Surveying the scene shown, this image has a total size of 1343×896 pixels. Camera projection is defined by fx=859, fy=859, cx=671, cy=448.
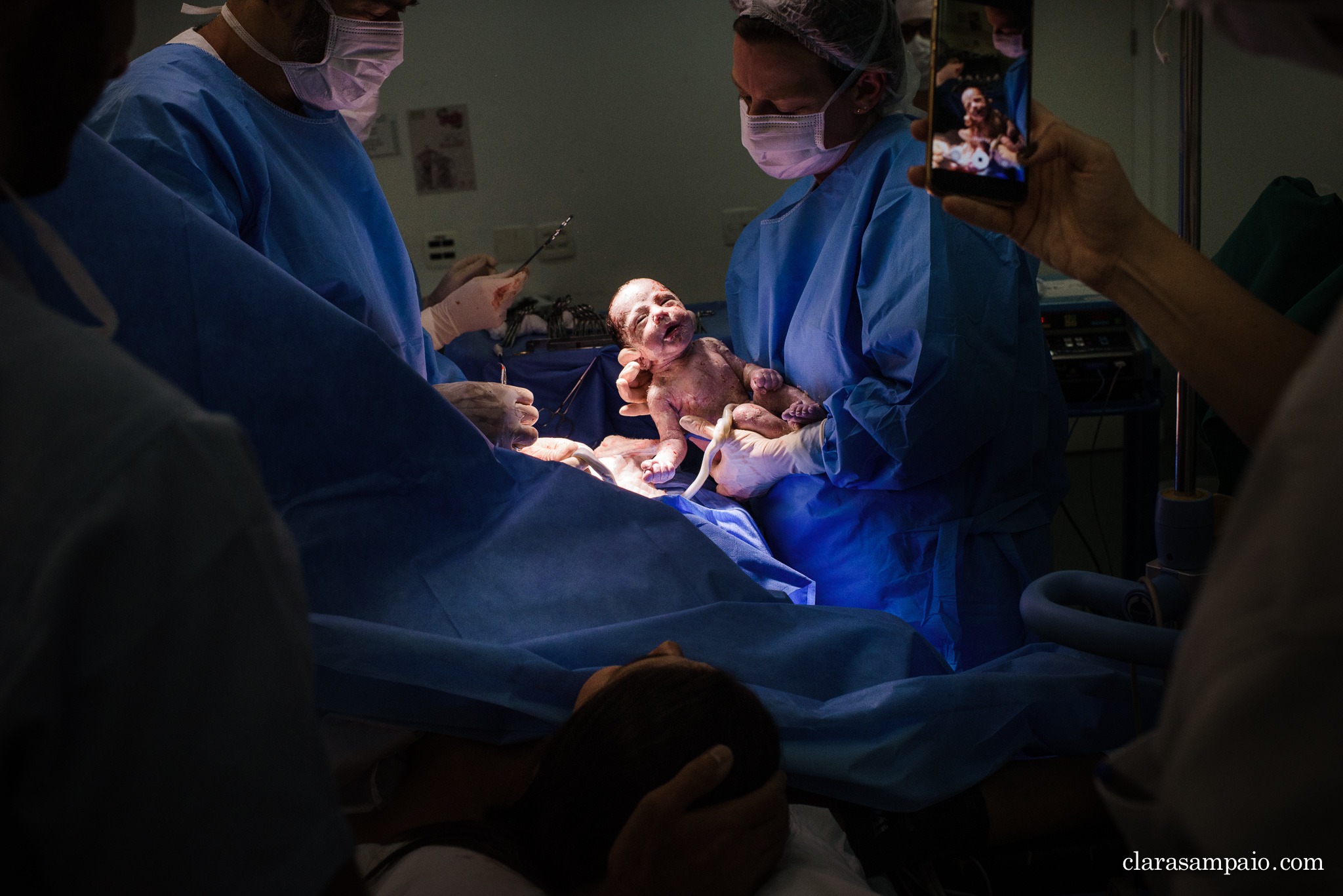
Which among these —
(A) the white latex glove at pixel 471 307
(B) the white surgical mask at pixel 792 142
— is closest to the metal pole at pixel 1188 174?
(B) the white surgical mask at pixel 792 142

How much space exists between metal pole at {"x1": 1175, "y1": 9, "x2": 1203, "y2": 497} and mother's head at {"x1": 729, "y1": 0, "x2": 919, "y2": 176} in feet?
3.01

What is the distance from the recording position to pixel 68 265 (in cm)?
72

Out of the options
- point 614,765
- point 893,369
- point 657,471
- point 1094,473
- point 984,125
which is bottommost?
point 1094,473

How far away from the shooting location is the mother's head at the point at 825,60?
202 cm

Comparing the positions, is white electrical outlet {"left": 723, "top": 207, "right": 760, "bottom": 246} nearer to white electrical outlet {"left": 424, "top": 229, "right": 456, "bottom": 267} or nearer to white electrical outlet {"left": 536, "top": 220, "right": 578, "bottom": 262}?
white electrical outlet {"left": 536, "top": 220, "right": 578, "bottom": 262}

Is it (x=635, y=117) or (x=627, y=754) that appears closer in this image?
(x=627, y=754)

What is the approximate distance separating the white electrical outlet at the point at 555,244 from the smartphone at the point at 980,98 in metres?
3.02

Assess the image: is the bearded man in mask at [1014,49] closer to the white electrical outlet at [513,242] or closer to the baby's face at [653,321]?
the baby's face at [653,321]

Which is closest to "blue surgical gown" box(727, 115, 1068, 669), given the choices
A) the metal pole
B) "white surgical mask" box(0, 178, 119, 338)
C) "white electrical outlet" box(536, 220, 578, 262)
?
the metal pole

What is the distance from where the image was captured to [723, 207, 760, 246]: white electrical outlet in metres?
4.05

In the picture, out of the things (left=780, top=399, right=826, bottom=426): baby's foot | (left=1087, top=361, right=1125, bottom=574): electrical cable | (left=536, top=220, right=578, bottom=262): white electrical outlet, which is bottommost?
(left=1087, top=361, right=1125, bottom=574): electrical cable

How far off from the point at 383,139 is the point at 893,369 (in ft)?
9.89

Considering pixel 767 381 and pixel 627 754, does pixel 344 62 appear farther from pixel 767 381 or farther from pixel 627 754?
pixel 627 754

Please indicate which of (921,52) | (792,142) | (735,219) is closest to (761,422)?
(792,142)
